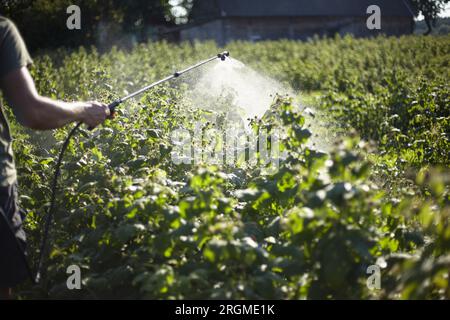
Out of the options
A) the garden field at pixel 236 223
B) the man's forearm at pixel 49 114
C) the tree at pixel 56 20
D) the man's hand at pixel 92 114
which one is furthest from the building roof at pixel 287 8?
the man's forearm at pixel 49 114

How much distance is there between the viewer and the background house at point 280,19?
4664cm

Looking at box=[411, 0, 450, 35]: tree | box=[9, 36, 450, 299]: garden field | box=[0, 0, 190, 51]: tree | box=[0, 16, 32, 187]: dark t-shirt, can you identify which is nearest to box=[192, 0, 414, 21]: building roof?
box=[0, 0, 190, 51]: tree

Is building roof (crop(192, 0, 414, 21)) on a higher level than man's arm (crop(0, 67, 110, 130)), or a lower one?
higher

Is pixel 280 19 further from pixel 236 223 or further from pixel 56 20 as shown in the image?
pixel 236 223

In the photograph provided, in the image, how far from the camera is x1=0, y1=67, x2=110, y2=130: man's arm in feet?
10.8

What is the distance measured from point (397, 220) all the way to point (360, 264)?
26.0 inches

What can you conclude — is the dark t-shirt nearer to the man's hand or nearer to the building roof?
the man's hand

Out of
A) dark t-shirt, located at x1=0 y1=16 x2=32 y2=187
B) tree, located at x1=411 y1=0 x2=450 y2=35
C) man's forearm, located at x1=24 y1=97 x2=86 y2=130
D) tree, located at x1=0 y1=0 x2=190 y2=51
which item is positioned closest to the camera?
dark t-shirt, located at x1=0 y1=16 x2=32 y2=187

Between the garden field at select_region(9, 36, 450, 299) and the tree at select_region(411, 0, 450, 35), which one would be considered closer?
the garden field at select_region(9, 36, 450, 299)

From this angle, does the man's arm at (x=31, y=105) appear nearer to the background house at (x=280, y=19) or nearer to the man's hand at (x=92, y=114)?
the man's hand at (x=92, y=114)

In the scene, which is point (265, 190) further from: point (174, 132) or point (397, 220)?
point (174, 132)

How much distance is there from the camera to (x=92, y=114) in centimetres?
378

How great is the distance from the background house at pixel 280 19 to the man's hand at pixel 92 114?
42873mm

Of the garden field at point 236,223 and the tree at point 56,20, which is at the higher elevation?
the tree at point 56,20
